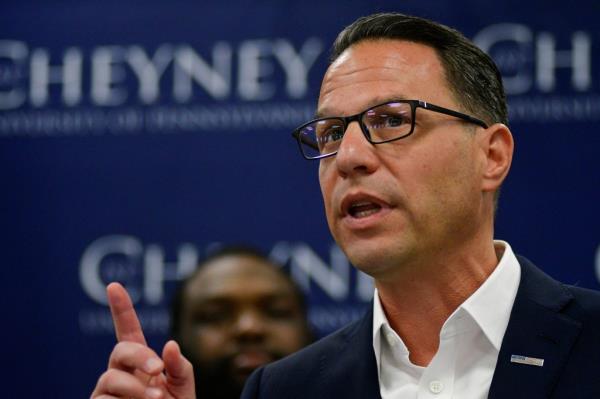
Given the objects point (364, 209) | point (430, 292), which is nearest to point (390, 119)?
point (364, 209)

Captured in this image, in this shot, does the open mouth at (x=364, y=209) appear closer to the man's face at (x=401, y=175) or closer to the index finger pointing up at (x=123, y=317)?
the man's face at (x=401, y=175)

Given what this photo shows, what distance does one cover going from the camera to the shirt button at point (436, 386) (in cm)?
200

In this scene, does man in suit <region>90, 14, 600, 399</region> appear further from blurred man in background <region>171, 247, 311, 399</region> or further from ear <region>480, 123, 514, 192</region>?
blurred man in background <region>171, 247, 311, 399</region>

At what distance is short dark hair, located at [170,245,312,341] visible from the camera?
3838mm

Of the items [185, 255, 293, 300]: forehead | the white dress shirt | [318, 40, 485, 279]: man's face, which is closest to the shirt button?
the white dress shirt

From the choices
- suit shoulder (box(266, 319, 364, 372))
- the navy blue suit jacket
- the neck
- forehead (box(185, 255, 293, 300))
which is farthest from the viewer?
forehead (box(185, 255, 293, 300))

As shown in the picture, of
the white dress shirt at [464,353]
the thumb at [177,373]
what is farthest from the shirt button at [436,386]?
the thumb at [177,373]

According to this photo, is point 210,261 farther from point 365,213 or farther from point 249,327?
point 365,213

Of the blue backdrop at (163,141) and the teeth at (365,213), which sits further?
the blue backdrop at (163,141)

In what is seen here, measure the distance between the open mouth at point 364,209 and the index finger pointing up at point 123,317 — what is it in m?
0.53

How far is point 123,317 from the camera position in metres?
2.04

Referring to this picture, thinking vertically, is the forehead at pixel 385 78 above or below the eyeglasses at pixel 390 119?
above

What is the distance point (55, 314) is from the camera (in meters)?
4.01

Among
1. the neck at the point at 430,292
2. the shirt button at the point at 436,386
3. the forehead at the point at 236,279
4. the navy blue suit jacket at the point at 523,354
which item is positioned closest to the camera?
the navy blue suit jacket at the point at 523,354
